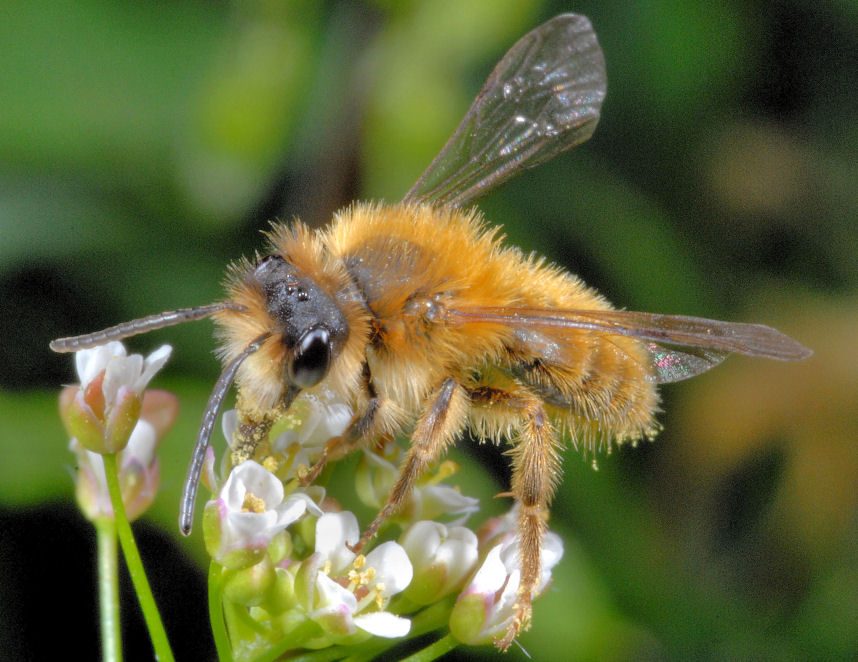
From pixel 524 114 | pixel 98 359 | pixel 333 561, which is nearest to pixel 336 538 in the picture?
pixel 333 561

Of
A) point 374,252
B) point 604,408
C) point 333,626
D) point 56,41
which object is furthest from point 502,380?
point 56,41

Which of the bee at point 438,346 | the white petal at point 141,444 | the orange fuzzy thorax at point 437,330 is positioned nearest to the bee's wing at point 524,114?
the bee at point 438,346

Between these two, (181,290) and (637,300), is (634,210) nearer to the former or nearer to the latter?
(637,300)

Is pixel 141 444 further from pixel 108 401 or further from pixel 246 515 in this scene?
pixel 246 515

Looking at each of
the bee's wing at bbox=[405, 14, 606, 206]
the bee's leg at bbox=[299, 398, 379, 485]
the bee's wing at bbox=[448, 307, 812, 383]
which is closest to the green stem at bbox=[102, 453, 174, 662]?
the bee's leg at bbox=[299, 398, 379, 485]

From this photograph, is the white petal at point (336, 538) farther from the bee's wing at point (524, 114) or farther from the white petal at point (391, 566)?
the bee's wing at point (524, 114)

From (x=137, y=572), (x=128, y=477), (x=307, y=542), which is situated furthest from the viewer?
(x=128, y=477)

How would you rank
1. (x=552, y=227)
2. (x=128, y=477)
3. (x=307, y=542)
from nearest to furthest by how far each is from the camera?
(x=307, y=542) → (x=128, y=477) → (x=552, y=227)
